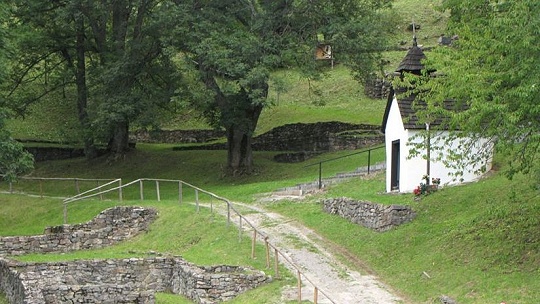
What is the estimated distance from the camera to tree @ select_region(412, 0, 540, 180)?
16609mm

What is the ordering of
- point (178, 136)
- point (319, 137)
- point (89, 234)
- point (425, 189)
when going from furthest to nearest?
1. point (178, 136)
2. point (319, 137)
3. point (89, 234)
4. point (425, 189)

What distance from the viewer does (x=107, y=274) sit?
23.8 metres

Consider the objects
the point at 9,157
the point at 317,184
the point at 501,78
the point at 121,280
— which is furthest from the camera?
the point at 317,184

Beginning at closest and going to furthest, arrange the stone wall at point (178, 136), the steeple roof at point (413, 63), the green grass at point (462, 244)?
the green grass at point (462, 244) < the steeple roof at point (413, 63) < the stone wall at point (178, 136)

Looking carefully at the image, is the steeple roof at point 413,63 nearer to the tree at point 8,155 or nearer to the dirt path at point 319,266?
the dirt path at point 319,266

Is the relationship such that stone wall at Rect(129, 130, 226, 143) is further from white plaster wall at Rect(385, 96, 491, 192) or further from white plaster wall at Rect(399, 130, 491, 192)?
white plaster wall at Rect(399, 130, 491, 192)

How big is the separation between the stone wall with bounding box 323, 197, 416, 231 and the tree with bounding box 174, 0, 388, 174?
8.48 metres

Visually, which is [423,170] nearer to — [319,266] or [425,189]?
[425,189]

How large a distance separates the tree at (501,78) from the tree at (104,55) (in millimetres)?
20566

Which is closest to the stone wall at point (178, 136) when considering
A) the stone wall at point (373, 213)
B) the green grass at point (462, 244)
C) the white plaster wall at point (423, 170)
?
the stone wall at point (373, 213)

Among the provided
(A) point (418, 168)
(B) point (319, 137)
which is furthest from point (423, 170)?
(B) point (319, 137)

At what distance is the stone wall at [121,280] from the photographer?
67.3 ft

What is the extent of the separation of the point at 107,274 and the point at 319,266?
6.37m

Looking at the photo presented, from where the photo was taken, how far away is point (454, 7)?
21.1 meters
